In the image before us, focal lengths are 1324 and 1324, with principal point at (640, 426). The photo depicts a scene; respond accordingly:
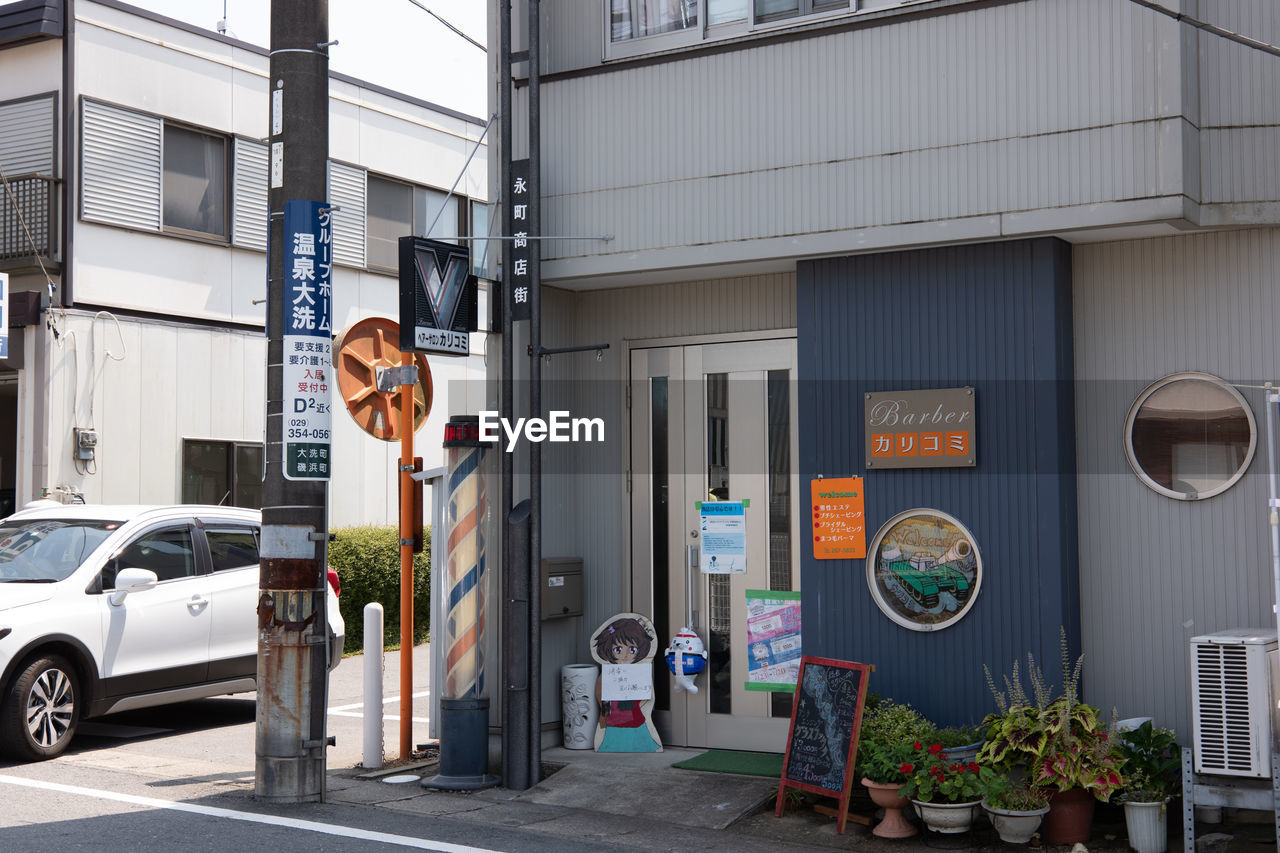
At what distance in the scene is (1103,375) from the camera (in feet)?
25.2

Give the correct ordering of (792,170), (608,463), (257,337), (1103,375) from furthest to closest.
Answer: (257,337), (608,463), (792,170), (1103,375)

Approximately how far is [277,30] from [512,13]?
1.90 metres

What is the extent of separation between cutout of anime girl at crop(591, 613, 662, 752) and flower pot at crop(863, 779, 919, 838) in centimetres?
231

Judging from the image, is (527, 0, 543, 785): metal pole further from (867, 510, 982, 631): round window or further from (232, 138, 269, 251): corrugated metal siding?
(232, 138, 269, 251): corrugated metal siding

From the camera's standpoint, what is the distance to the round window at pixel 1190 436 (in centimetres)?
730

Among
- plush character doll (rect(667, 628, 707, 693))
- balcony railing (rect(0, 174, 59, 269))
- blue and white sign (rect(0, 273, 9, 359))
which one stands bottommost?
plush character doll (rect(667, 628, 707, 693))

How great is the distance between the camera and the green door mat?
27.7 feet

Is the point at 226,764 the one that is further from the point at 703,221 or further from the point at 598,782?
the point at 703,221

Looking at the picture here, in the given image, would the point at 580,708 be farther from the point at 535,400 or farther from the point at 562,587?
the point at 535,400

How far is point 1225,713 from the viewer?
6.50 metres

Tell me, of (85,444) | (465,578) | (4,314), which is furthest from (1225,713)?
(85,444)

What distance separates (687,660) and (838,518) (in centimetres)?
166

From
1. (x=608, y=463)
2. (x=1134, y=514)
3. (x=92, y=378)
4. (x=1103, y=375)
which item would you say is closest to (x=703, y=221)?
(x=608, y=463)

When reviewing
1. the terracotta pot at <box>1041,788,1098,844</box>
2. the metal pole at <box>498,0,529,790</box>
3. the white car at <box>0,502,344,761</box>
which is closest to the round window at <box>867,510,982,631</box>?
the terracotta pot at <box>1041,788,1098,844</box>
